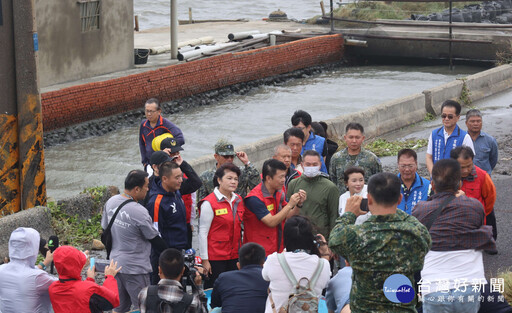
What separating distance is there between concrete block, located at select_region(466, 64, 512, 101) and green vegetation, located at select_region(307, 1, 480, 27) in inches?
509

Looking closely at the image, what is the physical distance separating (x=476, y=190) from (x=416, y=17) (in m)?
28.8

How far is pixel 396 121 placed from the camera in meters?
16.8

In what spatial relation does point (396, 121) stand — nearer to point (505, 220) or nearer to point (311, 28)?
point (505, 220)

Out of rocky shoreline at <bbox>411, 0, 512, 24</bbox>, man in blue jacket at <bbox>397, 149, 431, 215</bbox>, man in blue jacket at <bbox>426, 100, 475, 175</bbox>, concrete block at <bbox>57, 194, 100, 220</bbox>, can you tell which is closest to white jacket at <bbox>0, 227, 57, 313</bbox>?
man in blue jacket at <bbox>397, 149, 431, 215</bbox>

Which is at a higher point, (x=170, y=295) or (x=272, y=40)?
(x=272, y=40)

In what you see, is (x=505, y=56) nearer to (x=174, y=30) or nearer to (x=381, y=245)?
(x=174, y=30)

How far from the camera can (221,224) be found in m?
6.99

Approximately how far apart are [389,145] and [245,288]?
32.1 ft

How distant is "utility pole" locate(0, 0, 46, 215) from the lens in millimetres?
8852

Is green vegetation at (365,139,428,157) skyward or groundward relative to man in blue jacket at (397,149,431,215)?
groundward

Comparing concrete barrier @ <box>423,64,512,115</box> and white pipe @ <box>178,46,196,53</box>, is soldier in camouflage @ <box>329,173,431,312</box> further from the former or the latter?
white pipe @ <box>178,46,196,53</box>

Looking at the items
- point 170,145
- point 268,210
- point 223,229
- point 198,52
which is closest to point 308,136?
point 170,145

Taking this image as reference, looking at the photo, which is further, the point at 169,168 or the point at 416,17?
the point at 416,17

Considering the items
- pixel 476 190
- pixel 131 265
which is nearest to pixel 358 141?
pixel 476 190
